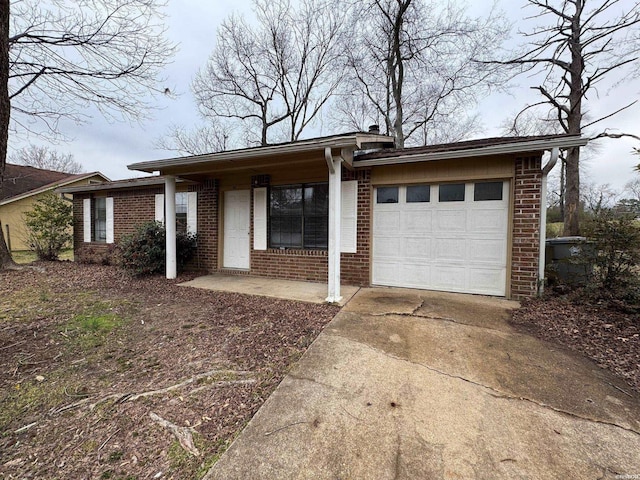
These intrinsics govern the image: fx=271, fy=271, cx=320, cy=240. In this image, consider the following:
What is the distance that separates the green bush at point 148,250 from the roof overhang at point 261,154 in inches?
63.6

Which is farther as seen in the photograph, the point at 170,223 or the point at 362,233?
the point at 170,223

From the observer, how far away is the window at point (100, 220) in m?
9.38

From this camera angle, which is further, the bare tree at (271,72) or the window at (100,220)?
the bare tree at (271,72)

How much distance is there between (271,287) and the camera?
582 centimetres

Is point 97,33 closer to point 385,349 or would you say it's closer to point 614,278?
point 385,349

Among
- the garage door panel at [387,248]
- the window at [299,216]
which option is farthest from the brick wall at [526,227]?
the window at [299,216]

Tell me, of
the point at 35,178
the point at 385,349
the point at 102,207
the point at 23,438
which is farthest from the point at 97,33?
the point at 35,178

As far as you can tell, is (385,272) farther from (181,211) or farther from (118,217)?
(118,217)

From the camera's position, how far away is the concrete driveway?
1599 mm

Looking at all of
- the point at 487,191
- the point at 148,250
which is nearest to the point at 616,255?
the point at 487,191

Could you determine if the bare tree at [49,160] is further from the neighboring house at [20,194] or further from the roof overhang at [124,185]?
the roof overhang at [124,185]

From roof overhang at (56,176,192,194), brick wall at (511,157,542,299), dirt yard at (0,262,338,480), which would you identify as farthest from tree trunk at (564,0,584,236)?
roof overhang at (56,176,192,194)

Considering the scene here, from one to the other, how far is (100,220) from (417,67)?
1568 centimetres

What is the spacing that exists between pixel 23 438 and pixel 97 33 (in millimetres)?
8037
